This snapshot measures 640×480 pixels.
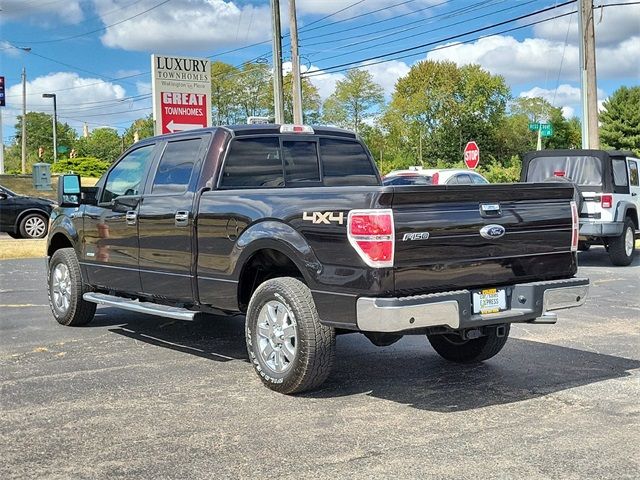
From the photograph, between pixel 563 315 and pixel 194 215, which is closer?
pixel 194 215

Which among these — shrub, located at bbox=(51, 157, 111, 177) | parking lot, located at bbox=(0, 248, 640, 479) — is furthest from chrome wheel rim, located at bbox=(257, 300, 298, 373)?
shrub, located at bbox=(51, 157, 111, 177)

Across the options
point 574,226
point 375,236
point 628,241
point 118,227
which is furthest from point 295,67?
point 375,236

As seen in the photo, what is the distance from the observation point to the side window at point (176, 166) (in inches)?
259

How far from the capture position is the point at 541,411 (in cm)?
500

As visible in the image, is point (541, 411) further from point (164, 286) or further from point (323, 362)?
point (164, 286)

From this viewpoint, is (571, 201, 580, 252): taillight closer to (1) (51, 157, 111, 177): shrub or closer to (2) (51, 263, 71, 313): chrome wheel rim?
(2) (51, 263, 71, 313): chrome wheel rim

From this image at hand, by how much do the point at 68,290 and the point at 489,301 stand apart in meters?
4.78

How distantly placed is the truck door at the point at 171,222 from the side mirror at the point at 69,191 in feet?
4.28

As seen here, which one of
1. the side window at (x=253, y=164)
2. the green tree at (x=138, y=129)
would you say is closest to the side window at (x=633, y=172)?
the side window at (x=253, y=164)

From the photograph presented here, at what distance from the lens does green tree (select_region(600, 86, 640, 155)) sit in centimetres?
6906

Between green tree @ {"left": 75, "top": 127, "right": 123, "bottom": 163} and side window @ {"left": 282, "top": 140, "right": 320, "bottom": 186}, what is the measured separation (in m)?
81.3

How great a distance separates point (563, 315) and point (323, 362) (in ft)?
14.9

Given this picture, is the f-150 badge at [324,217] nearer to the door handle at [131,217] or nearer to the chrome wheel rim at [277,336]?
the chrome wheel rim at [277,336]

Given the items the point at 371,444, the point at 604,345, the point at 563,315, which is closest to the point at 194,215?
the point at 371,444
